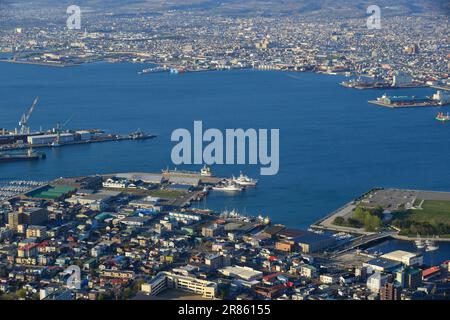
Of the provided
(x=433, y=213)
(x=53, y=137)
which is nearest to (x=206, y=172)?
(x=433, y=213)

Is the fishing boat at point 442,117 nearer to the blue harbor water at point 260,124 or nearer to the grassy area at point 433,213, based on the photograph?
the blue harbor water at point 260,124

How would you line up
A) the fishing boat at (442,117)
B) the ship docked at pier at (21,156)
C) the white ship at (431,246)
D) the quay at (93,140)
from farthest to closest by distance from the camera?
the fishing boat at (442,117) → the quay at (93,140) → the ship docked at pier at (21,156) → the white ship at (431,246)

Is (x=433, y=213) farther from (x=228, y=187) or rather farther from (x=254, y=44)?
(x=254, y=44)

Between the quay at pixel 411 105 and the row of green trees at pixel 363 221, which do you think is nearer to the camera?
the row of green trees at pixel 363 221

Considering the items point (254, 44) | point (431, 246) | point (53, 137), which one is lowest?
point (431, 246)

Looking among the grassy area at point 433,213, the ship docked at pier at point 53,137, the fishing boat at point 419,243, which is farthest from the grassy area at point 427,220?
the ship docked at pier at point 53,137

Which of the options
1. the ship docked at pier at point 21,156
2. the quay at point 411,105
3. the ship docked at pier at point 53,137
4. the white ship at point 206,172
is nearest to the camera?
the white ship at point 206,172

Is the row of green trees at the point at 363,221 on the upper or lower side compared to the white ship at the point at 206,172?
lower

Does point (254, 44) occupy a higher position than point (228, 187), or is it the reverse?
point (254, 44)

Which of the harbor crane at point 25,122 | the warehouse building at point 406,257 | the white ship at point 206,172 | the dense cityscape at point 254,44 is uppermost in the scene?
the dense cityscape at point 254,44

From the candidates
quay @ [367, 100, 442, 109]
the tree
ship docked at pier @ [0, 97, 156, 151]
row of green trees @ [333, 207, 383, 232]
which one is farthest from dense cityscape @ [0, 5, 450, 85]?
the tree
